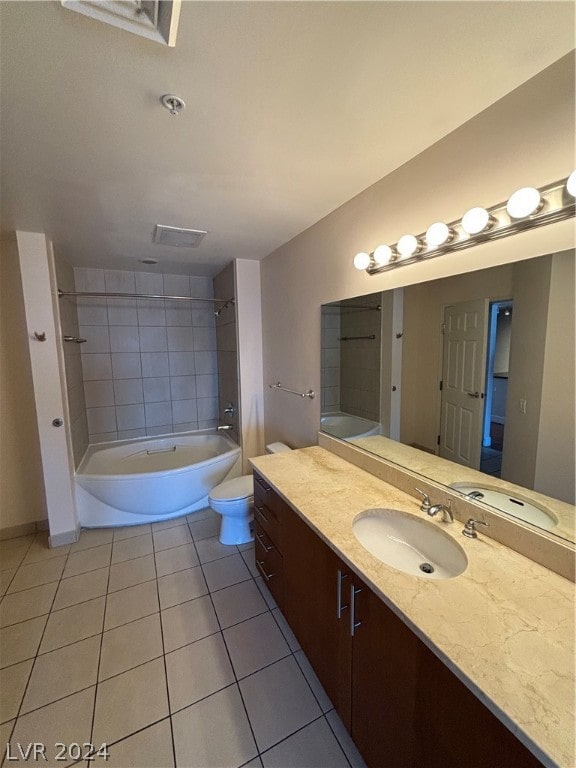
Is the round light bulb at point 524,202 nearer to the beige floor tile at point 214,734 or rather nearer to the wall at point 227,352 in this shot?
the beige floor tile at point 214,734

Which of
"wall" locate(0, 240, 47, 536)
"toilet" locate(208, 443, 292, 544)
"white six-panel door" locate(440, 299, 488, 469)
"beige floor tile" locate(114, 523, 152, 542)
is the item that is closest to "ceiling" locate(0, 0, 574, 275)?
"white six-panel door" locate(440, 299, 488, 469)

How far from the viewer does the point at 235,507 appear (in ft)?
7.31

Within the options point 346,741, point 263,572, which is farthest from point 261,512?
point 346,741

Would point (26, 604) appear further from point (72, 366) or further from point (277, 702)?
point (72, 366)

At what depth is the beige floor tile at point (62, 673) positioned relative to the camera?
134cm

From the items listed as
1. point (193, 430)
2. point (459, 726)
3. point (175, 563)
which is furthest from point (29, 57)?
point (193, 430)

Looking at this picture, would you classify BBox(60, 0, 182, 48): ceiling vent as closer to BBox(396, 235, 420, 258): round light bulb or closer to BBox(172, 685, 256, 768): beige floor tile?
BBox(396, 235, 420, 258): round light bulb

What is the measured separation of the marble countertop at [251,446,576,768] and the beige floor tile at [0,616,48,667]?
162 cm

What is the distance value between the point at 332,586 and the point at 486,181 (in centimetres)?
155

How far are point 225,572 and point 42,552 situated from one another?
4.76ft

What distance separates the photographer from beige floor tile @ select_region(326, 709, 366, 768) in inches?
44.3

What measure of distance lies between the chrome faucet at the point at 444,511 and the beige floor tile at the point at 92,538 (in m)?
2.44

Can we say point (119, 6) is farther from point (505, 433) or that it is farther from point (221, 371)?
point (221, 371)

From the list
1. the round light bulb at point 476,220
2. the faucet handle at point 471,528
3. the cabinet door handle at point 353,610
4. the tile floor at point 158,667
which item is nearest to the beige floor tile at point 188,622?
the tile floor at point 158,667
